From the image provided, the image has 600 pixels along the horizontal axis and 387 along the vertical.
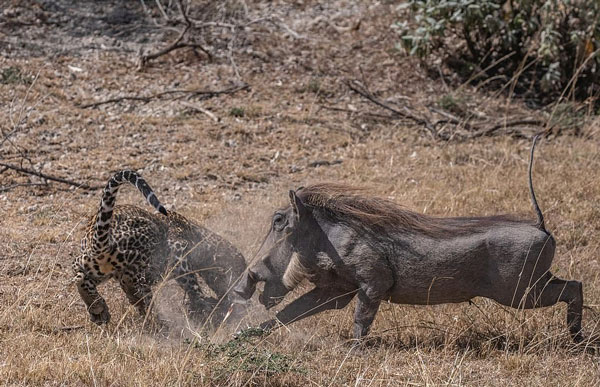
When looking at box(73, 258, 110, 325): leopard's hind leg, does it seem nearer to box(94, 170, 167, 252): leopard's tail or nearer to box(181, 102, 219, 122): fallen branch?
box(94, 170, 167, 252): leopard's tail

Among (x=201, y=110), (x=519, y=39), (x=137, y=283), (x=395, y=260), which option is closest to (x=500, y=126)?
(x=519, y=39)

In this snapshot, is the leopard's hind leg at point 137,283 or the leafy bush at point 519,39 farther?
the leafy bush at point 519,39

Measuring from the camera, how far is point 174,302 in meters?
5.73

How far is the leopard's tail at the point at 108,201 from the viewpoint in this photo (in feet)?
16.8

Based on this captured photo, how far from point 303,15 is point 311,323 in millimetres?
7337

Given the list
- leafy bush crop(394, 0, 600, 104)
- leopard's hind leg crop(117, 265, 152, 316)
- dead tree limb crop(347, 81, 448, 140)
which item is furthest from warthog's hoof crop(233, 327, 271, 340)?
leafy bush crop(394, 0, 600, 104)

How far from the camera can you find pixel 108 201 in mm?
5285

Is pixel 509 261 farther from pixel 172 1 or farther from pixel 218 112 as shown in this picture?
pixel 172 1

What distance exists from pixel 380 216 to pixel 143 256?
5.56 ft

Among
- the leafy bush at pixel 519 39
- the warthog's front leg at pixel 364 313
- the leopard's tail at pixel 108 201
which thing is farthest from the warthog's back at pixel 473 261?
the leafy bush at pixel 519 39

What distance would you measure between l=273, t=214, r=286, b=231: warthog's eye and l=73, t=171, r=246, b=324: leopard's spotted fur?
22.4 inches

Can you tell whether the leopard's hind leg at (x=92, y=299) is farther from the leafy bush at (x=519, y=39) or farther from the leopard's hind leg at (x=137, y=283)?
the leafy bush at (x=519, y=39)

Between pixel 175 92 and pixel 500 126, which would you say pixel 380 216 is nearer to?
pixel 500 126

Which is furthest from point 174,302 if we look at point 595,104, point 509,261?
point 595,104
